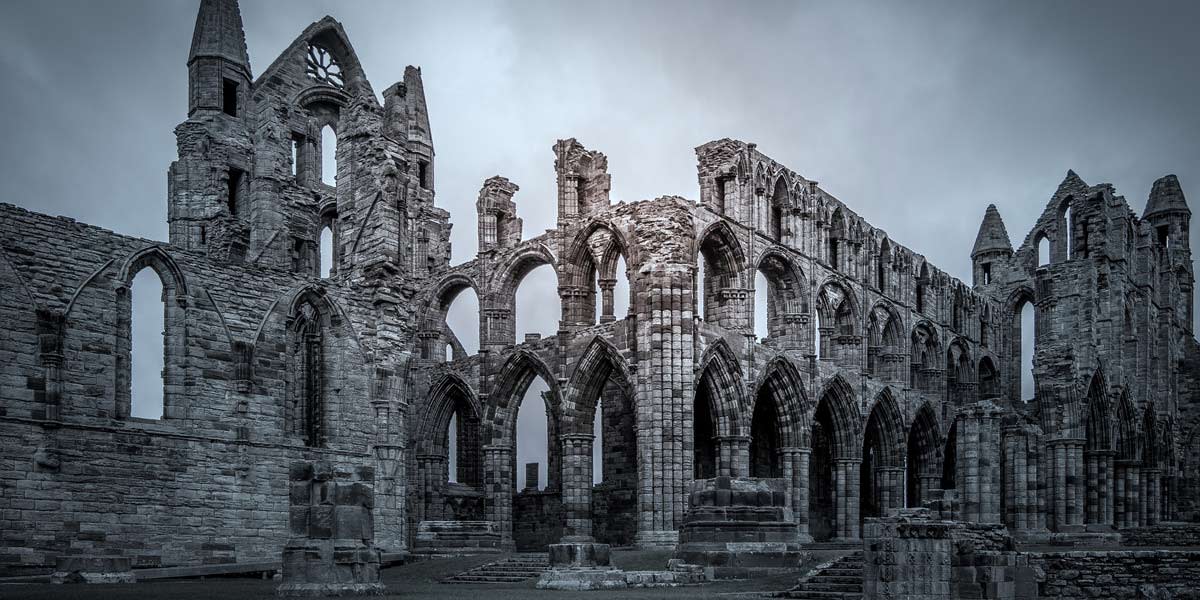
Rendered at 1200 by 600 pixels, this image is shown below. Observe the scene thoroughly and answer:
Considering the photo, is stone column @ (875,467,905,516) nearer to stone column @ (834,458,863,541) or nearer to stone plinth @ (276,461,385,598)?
stone column @ (834,458,863,541)

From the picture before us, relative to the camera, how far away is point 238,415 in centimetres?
2152

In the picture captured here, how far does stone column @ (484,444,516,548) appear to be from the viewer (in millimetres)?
32531

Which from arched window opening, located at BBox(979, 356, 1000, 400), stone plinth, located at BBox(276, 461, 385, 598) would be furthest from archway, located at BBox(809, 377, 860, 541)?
stone plinth, located at BBox(276, 461, 385, 598)

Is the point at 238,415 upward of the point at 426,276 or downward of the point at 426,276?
downward

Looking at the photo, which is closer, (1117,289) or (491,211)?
(491,211)

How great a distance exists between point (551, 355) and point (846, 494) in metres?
10.9

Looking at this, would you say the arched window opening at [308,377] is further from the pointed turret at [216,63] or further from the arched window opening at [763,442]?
the arched window opening at [763,442]

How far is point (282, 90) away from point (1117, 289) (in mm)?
30054

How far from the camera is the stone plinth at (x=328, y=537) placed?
1458 centimetres

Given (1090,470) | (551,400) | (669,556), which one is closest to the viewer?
(669,556)

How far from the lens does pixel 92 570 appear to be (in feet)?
55.3

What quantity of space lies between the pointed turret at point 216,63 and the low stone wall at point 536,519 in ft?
49.1

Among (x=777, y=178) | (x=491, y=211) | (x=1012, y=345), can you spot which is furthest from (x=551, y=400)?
(x=1012, y=345)

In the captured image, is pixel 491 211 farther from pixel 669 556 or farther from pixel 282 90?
pixel 669 556
